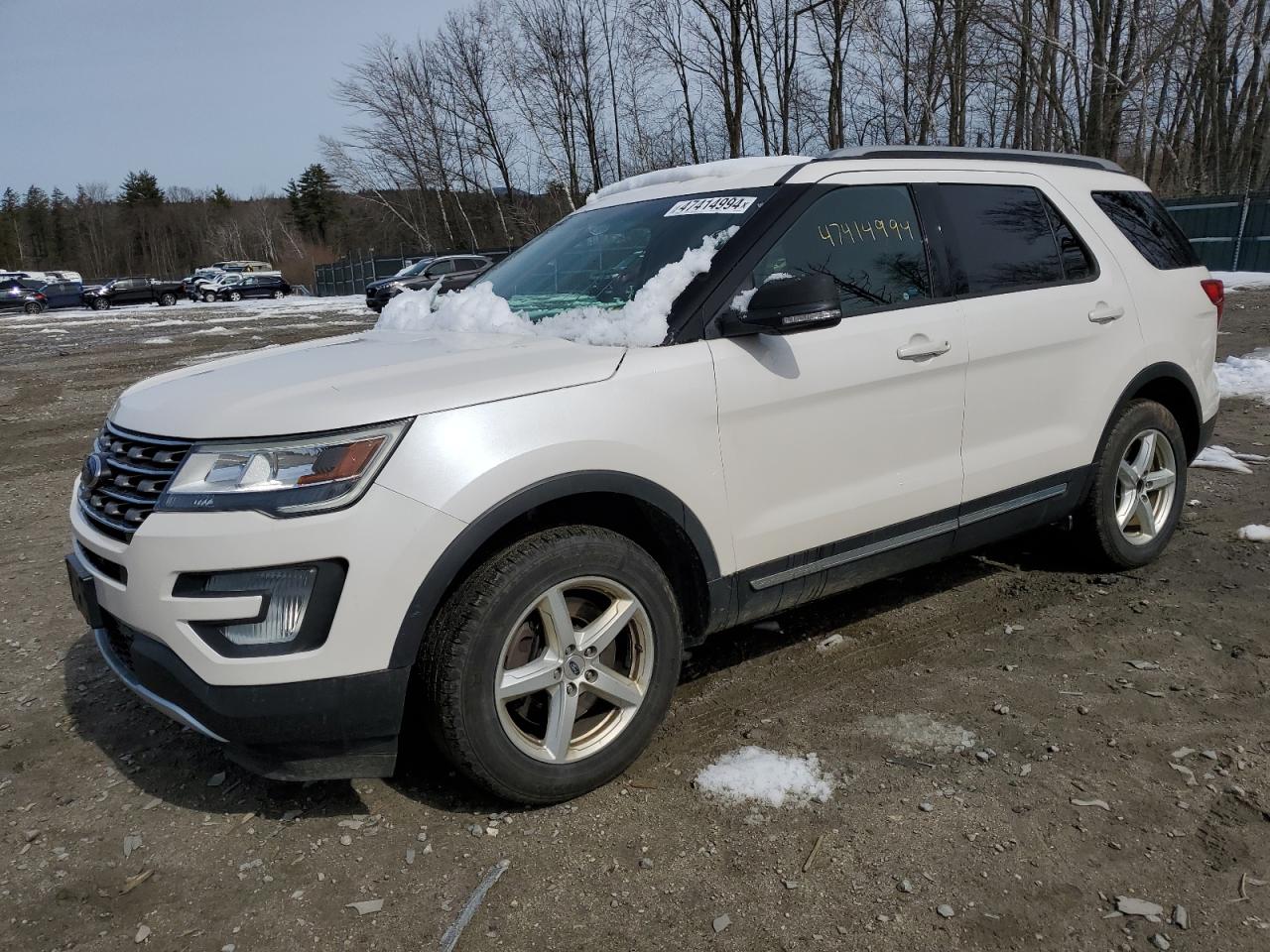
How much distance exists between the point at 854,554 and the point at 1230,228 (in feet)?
82.1

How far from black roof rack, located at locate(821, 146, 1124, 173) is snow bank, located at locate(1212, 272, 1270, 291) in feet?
54.6

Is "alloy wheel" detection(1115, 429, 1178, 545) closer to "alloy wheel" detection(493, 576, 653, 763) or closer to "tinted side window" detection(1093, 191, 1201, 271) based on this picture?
"tinted side window" detection(1093, 191, 1201, 271)

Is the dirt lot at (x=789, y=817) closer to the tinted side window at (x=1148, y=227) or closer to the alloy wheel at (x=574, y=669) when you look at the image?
the alloy wheel at (x=574, y=669)

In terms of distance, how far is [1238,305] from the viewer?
15.7 m

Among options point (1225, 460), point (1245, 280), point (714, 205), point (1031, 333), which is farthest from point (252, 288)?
point (1031, 333)

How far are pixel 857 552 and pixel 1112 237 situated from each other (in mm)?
2108

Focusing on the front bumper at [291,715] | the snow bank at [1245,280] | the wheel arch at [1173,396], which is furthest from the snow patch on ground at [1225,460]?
the snow bank at [1245,280]

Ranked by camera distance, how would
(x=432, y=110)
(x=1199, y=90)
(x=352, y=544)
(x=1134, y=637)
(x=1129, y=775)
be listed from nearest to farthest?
(x=352, y=544) → (x=1129, y=775) → (x=1134, y=637) → (x=1199, y=90) → (x=432, y=110)

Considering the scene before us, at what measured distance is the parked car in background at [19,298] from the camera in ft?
141

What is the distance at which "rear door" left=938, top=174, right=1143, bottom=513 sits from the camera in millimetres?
3623

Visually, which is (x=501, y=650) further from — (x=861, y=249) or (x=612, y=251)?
(x=861, y=249)

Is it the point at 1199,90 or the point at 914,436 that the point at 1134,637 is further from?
the point at 1199,90

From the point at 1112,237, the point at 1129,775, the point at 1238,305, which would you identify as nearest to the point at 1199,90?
the point at 1238,305

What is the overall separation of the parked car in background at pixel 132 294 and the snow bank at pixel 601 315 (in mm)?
49884
